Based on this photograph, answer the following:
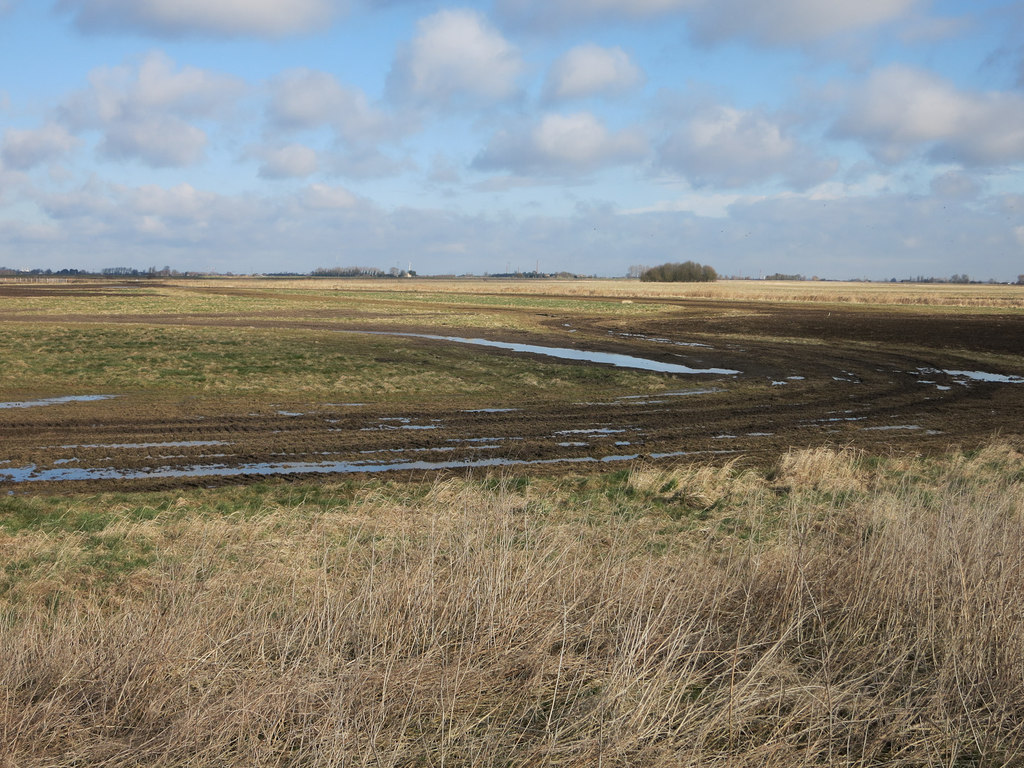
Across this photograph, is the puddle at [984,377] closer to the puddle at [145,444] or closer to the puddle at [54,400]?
the puddle at [145,444]

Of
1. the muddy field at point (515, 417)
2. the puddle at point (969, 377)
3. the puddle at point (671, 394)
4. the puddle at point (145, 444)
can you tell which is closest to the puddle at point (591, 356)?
the muddy field at point (515, 417)

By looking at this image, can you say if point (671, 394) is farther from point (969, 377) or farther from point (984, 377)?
point (984, 377)

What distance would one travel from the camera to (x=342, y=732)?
4715 mm

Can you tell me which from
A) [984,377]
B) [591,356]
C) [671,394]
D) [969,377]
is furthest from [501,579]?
[984,377]

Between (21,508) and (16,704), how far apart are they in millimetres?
8523

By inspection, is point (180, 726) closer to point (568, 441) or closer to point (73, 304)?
point (568, 441)

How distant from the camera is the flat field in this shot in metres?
4.99

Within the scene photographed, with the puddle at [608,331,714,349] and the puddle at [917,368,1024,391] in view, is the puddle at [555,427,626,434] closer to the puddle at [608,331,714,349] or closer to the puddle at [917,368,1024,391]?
the puddle at [917,368,1024,391]

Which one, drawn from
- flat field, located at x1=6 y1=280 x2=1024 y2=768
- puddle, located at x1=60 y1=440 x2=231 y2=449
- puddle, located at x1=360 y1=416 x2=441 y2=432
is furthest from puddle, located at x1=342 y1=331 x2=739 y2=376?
puddle, located at x1=60 y1=440 x2=231 y2=449

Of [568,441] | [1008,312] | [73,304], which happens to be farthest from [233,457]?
[1008,312]

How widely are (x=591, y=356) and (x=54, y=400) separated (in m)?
22.7

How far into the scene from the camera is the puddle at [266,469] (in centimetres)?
1465

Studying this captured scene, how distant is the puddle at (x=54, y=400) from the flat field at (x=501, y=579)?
0.29 metres

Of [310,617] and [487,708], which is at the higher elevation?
[310,617]
